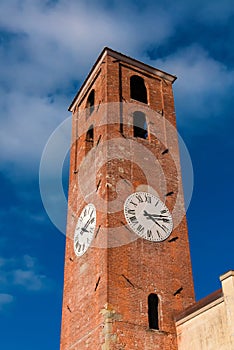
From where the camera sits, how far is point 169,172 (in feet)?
58.3

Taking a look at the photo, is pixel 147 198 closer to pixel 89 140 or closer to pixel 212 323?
pixel 89 140

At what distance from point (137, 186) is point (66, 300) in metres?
4.52

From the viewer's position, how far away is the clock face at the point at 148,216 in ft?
51.3

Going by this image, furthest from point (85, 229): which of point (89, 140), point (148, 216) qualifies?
point (89, 140)

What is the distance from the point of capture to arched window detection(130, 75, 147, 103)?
20.6 meters

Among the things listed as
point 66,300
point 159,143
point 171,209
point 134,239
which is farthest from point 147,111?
point 66,300

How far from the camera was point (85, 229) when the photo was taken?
16.8 metres

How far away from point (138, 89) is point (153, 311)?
9.97m

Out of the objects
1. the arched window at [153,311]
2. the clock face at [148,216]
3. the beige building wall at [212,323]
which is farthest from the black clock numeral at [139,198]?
the beige building wall at [212,323]

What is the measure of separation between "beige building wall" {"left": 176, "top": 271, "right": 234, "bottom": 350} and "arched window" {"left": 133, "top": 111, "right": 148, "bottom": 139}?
766 centimetres

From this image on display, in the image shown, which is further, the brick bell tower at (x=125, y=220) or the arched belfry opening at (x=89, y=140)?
the arched belfry opening at (x=89, y=140)

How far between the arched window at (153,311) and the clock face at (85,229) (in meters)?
2.79

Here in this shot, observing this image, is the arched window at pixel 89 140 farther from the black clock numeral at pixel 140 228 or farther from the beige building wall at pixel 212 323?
the beige building wall at pixel 212 323

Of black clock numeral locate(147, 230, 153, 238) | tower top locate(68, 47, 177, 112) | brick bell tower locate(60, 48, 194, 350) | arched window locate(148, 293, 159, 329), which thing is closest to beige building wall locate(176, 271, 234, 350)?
brick bell tower locate(60, 48, 194, 350)
